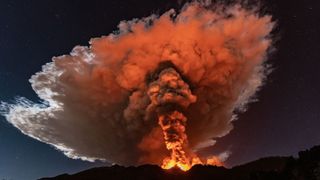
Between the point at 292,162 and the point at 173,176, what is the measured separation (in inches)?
4304

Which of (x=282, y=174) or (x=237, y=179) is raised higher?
(x=237, y=179)

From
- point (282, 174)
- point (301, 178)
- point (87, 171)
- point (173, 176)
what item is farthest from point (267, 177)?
point (87, 171)

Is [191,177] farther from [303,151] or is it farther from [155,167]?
[303,151]

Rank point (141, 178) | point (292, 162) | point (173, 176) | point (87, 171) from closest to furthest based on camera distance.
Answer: point (292, 162), point (173, 176), point (141, 178), point (87, 171)

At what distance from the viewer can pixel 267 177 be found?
51000 millimetres

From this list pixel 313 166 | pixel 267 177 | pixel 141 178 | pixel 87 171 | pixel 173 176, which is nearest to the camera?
pixel 313 166

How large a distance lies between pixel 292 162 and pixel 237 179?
112963mm

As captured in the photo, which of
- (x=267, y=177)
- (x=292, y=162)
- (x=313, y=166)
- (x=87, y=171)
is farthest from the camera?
(x=87, y=171)

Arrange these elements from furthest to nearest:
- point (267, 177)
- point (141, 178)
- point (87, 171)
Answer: point (87, 171) → point (141, 178) → point (267, 177)

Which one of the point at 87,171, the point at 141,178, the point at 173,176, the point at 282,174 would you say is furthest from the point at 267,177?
the point at 87,171

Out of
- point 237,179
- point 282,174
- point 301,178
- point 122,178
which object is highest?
point 122,178

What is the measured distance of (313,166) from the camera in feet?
131

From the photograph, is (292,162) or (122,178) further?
(122,178)

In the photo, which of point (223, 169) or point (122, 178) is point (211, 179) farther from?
point (122, 178)
